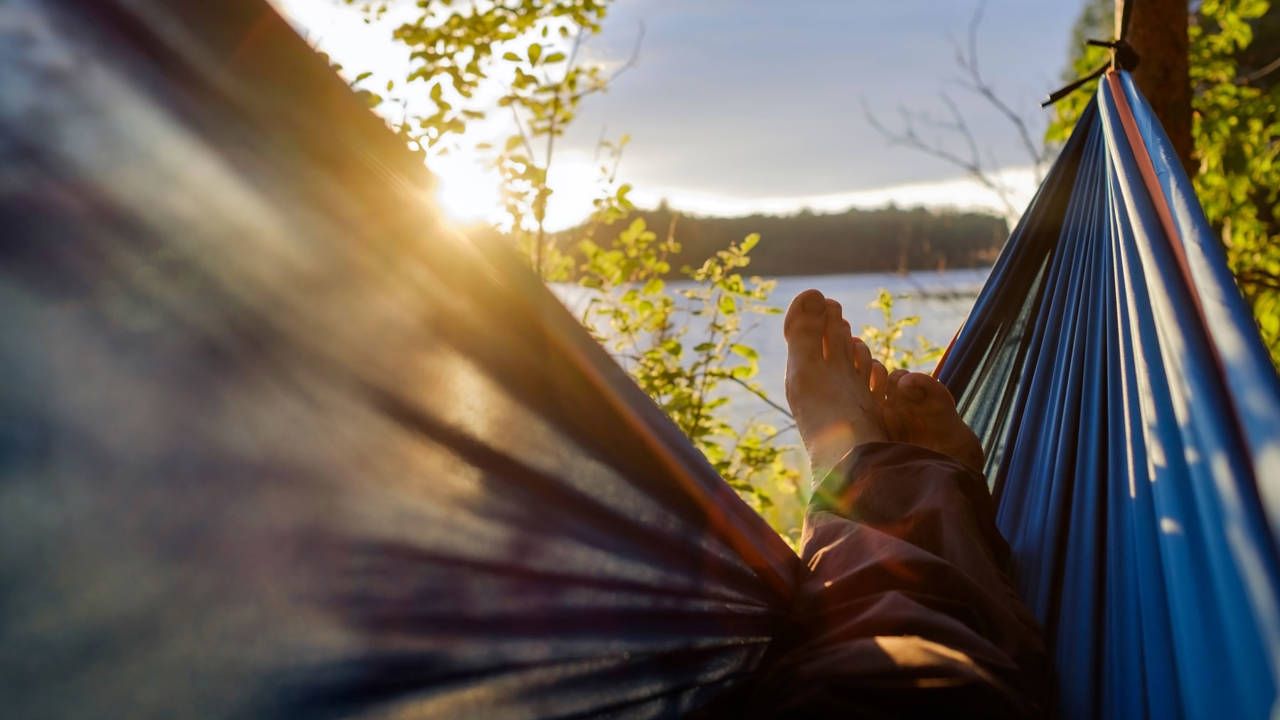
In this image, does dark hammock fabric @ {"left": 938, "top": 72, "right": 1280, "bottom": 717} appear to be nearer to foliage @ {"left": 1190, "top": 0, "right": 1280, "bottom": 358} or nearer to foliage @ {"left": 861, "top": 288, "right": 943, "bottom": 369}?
foliage @ {"left": 861, "top": 288, "right": 943, "bottom": 369}

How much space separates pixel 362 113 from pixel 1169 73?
1871 millimetres

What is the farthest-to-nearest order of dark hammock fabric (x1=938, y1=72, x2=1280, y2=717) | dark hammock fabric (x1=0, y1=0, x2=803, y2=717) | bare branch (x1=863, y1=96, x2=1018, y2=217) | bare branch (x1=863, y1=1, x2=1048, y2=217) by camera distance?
bare branch (x1=863, y1=96, x2=1018, y2=217), bare branch (x1=863, y1=1, x2=1048, y2=217), dark hammock fabric (x1=938, y1=72, x2=1280, y2=717), dark hammock fabric (x1=0, y1=0, x2=803, y2=717)

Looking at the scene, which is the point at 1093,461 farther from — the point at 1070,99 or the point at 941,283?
the point at 941,283

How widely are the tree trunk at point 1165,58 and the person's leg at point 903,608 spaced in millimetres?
1252

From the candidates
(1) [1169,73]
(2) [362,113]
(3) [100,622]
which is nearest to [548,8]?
(1) [1169,73]

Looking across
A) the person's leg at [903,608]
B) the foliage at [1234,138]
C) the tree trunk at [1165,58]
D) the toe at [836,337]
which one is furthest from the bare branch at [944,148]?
the person's leg at [903,608]

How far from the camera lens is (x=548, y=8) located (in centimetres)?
195

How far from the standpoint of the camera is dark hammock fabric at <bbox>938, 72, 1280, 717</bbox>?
23.4 inches

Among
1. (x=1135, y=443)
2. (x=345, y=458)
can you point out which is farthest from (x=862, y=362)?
(x=345, y=458)

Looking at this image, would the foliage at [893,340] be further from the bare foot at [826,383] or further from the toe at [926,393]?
the toe at [926,393]

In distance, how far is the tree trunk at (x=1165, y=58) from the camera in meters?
1.85

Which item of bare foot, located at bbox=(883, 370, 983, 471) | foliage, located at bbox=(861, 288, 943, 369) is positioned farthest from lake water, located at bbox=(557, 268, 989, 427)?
bare foot, located at bbox=(883, 370, 983, 471)

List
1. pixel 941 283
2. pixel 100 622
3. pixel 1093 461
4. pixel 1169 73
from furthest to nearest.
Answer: pixel 941 283, pixel 1169 73, pixel 1093 461, pixel 100 622

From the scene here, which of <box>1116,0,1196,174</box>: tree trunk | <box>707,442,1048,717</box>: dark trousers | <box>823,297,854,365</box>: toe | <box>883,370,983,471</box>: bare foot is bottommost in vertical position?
<box>707,442,1048,717</box>: dark trousers
